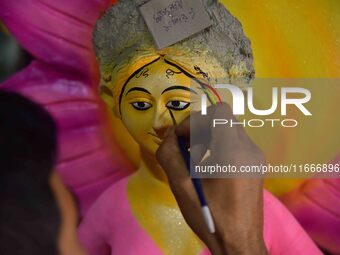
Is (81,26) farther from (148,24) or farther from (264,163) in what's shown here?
(264,163)

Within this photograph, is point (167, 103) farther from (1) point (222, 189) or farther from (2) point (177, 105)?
(1) point (222, 189)

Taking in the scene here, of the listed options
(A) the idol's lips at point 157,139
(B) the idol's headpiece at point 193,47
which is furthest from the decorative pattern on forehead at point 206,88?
(A) the idol's lips at point 157,139

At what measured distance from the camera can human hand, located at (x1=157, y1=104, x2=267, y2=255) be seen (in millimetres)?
1056

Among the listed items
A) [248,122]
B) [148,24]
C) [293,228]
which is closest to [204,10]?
[148,24]

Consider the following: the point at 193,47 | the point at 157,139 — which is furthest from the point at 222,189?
the point at 193,47

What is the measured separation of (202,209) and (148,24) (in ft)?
1.12

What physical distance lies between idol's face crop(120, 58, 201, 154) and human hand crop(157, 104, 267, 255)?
0.02 m

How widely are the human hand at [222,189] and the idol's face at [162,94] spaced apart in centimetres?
2

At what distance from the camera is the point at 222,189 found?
1.06 metres

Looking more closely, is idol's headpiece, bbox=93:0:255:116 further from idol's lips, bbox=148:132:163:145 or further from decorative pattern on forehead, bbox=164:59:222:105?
idol's lips, bbox=148:132:163:145

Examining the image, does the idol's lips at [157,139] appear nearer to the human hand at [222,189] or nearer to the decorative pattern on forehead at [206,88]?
the human hand at [222,189]

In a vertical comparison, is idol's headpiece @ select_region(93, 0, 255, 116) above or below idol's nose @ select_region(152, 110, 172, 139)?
above

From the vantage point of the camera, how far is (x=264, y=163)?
1.09 m

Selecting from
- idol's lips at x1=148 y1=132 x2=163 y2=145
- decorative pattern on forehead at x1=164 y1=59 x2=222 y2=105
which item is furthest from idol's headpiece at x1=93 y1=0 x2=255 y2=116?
idol's lips at x1=148 y1=132 x2=163 y2=145
